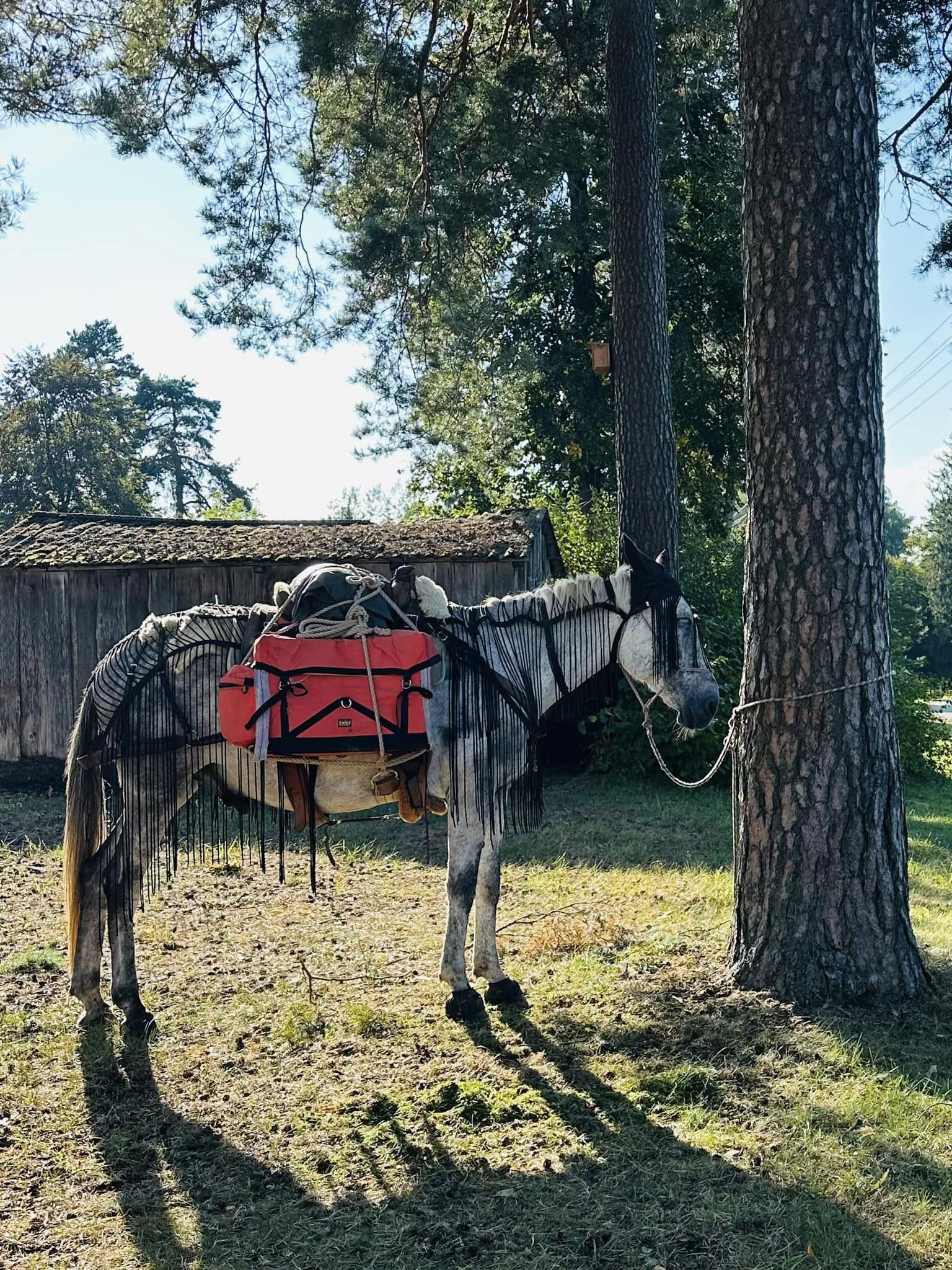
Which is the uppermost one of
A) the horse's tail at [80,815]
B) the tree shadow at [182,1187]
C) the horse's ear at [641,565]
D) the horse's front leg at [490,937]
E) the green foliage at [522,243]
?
the green foliage at [522,243]

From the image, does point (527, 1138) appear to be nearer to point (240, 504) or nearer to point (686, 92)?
point (686, 92)

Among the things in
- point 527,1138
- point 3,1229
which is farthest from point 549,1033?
point 3,1229

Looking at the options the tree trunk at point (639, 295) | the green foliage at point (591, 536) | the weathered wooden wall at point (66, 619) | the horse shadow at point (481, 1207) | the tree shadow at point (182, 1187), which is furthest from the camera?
the green foliage at point (591, 536)

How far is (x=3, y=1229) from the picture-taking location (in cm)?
288

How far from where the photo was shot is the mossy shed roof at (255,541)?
35.4 ft

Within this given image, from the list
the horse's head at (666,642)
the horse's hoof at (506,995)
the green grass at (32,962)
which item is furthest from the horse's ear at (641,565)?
the green grass at (32,962)

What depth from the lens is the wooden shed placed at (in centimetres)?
1077

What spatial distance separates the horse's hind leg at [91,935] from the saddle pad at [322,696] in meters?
0.81

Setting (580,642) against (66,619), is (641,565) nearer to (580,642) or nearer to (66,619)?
(580,642)

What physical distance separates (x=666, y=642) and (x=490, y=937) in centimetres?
155

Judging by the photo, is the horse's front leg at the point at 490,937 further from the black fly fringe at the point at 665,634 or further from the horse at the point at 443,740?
the black fly fringe at the point at 665,634

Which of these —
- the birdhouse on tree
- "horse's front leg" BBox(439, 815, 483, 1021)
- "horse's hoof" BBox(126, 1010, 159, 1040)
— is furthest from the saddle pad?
the birdhouse on tree

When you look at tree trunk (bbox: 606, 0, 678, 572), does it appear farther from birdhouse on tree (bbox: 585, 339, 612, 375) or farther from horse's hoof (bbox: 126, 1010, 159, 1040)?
horse's hoof (bbox: 126, 1010, 159, 1040)

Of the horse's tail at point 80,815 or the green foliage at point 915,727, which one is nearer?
the horse's tail at point 80,815
